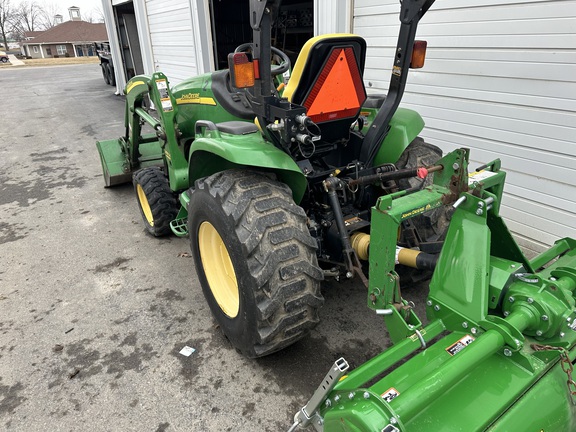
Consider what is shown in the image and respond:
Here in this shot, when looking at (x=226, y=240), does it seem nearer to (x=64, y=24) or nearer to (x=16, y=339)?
(x=16, y=339)

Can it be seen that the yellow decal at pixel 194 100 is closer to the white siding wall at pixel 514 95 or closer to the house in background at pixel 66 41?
the white siding wall at pixel 514 95

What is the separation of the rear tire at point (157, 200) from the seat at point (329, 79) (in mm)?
2057

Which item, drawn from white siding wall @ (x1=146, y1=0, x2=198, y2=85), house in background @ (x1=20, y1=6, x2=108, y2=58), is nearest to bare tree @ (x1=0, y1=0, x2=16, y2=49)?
house in background @ (x1=20, y1=6, x2=108, y2=58)

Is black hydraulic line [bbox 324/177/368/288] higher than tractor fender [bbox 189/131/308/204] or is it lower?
lower

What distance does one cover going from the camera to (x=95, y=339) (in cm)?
274

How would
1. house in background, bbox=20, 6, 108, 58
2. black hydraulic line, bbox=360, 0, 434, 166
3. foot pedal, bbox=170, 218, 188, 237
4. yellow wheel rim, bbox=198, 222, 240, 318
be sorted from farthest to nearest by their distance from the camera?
house in background, bbox=20, 6, 108, 58, foot pedal, bbox=170, 218, 188, 237, yellow wheel rim, bbox=198, 222, 240, 318, black hydraulic line, bbox=360, 0, 434, 166

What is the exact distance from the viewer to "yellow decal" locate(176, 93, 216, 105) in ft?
12.0

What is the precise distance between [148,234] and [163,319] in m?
1.52

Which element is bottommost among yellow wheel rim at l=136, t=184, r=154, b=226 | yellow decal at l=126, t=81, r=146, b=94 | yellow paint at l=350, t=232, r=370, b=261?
yellow wheel rim at l=136, t=184, r=154, b=226

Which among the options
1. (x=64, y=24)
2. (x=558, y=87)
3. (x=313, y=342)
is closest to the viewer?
(x=313, y=342)

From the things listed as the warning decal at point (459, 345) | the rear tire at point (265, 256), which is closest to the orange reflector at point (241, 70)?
→ the rear tire at point (265, 256)

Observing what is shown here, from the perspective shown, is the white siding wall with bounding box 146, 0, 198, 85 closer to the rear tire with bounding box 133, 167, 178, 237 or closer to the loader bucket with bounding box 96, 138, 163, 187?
the loader bucket with bounding box 96, 138, 163, 187

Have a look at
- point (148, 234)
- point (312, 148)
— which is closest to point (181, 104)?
point (148, 234)

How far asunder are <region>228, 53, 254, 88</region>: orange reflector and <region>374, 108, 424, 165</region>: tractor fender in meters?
1.03
